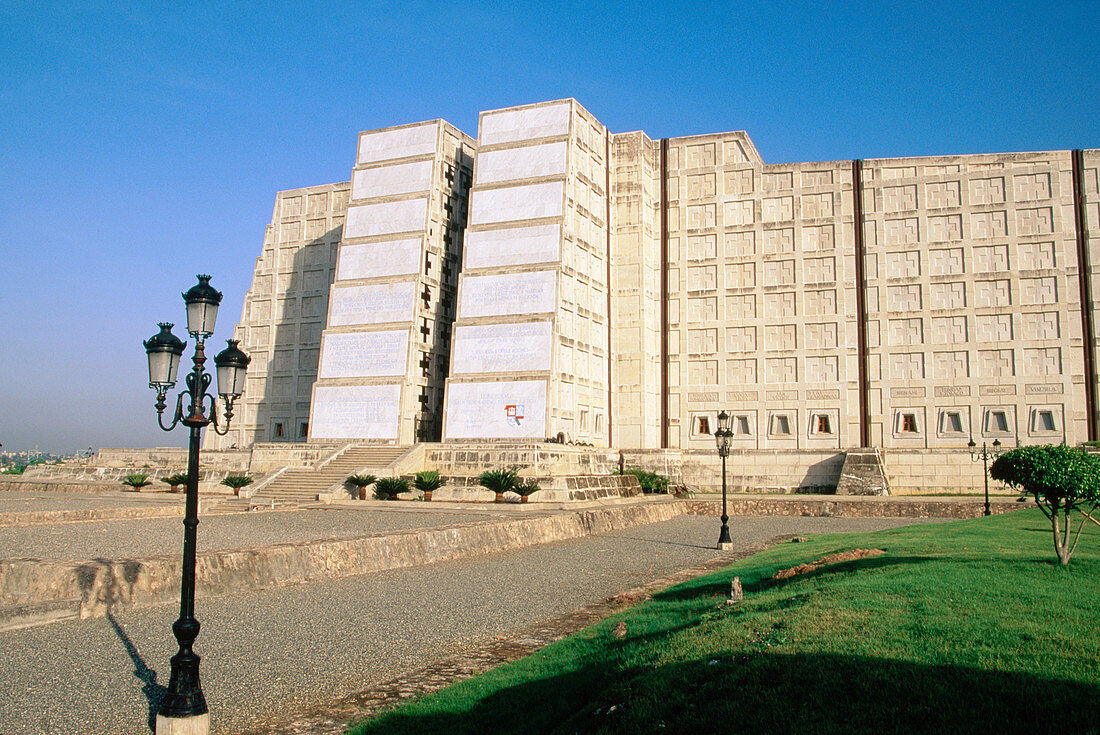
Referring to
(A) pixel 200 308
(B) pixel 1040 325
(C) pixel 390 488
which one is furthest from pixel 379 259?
(A) pixel 200 308

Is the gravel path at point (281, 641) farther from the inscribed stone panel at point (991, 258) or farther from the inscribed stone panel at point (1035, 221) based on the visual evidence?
the inscribed stone panel at point (1035, 221)

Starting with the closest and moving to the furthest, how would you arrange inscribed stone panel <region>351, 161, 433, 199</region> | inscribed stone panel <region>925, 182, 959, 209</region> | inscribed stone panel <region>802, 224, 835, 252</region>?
inscribed stone panel <region>925, 182, 959, 209</region> < inscribed stone panel <region>351, 161, 433, 199</region> < inscribed stone panel <region>802, 224, 835, 252</region>

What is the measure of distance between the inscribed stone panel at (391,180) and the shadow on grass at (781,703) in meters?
43.5

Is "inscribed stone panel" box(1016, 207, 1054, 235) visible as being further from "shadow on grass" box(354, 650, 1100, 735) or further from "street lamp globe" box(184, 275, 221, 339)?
"street lamp globe" box(184, 275, 221, 339)

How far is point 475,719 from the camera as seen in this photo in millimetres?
6805

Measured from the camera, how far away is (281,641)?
9.70 m

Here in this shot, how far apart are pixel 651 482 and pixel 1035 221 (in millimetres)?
25578

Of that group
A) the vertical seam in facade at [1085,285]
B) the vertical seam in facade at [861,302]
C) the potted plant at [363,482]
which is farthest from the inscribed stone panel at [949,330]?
the potted plant at [363,482]

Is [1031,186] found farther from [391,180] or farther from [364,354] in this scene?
[364,354]

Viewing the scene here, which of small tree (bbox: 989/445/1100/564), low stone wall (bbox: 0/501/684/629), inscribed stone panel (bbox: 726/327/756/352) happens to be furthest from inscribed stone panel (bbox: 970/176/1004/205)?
small tree (bbox: 989/445/1100/564)

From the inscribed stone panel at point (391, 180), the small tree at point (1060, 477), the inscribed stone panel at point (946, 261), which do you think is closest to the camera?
the small tree at point (1060, 477)

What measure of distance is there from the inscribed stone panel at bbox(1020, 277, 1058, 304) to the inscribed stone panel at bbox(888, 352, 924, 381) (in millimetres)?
6104

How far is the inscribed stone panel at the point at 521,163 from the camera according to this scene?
151ft

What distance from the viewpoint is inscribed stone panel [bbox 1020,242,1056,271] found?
149 ft
